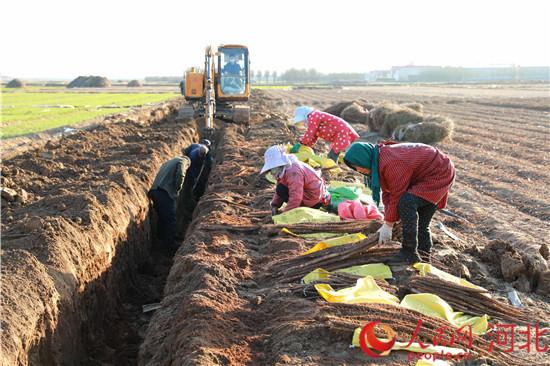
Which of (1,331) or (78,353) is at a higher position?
(1,331)

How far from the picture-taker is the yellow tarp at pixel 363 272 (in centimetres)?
515

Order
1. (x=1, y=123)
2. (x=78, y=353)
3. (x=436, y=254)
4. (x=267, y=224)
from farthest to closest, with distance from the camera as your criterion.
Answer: (x=1, y=123), (x=267, y=224), (x=436, y=254), (x=78, y=353)

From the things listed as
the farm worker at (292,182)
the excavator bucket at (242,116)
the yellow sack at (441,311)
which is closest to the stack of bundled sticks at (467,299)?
the yellow sack at (441,311)

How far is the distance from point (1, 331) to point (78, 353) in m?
1.32

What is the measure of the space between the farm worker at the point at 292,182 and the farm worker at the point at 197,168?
3404 millimetres

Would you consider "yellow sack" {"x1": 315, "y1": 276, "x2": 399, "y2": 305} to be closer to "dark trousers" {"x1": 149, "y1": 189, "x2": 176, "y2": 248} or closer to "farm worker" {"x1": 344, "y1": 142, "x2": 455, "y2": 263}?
"farm worker" {"x1": 344, "y1": 142, "x2": 455, "y2": 263}

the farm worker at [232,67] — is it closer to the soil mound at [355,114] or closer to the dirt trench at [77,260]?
the soil mound at [355,114]

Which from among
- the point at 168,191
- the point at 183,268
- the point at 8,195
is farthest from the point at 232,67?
the point at 183,268

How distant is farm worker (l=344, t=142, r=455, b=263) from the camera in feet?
17.4

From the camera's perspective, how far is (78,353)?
18.7ft

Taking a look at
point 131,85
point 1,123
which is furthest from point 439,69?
point 1,123

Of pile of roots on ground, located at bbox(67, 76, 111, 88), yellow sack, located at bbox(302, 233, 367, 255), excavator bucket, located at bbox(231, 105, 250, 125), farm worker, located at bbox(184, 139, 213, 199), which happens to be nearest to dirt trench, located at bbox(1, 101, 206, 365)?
farm worker, located at bbox(184, 139, 213, 199)

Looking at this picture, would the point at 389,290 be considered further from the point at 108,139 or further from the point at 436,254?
the point at 108,139

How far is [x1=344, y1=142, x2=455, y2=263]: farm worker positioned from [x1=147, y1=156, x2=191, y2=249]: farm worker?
168 inches
